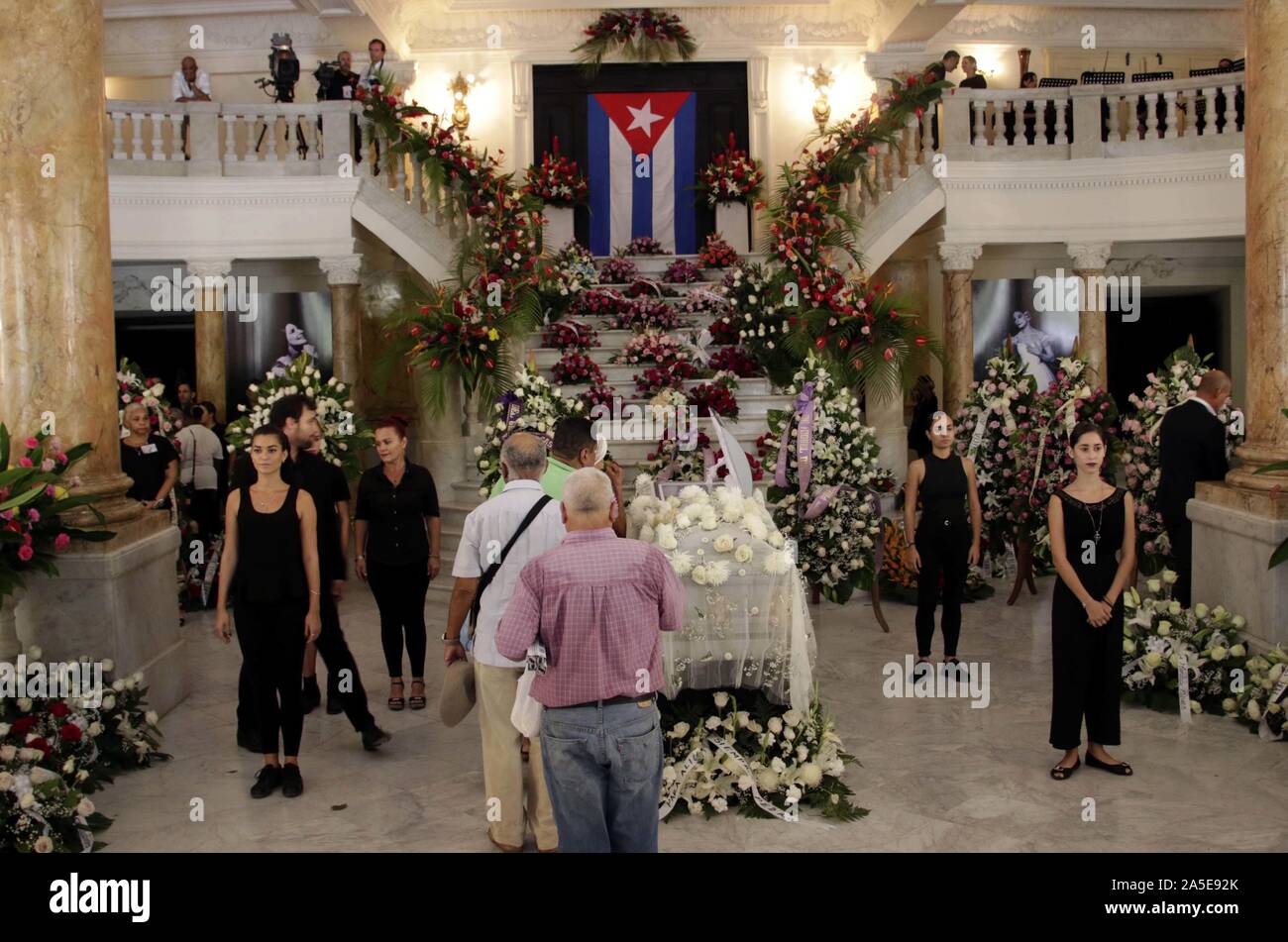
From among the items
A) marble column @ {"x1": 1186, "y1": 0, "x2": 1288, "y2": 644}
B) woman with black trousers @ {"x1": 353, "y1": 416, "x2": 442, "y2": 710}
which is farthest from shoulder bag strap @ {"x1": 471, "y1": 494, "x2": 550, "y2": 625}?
marble column @ {"x1": 1186, "y1": 0, "x2": 1288, "y2": 644}

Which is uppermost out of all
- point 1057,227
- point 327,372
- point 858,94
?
point 858,94

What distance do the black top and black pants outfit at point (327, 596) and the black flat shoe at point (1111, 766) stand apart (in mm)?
3545

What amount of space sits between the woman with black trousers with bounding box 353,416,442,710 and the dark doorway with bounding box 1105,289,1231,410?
514 inches

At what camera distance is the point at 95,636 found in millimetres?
6418

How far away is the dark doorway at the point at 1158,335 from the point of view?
1702cm

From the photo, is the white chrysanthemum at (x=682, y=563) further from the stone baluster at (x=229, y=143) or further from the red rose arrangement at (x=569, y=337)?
the stone baluster at (x=229, y=143)

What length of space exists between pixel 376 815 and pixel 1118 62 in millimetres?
15930

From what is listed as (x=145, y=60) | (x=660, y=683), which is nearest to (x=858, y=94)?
(x=145, y=60)

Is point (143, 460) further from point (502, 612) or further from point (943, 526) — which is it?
point (943, 526)

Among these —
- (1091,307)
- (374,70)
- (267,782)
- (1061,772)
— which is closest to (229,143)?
(374,70)

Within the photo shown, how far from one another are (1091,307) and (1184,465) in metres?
6.67

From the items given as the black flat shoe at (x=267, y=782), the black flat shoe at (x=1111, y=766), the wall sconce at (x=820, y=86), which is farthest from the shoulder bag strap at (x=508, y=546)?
the wall sconce at (x=820, y=86)
